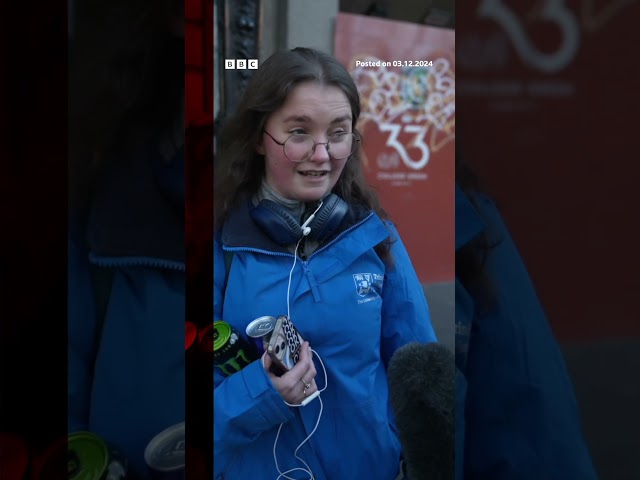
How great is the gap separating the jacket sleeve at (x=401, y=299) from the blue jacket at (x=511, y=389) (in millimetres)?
236

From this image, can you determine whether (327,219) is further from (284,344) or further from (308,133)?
(284,344)

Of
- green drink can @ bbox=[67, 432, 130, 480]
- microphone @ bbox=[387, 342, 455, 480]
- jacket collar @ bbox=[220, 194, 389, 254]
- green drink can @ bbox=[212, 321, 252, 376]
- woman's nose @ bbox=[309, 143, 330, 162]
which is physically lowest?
green drink can @ bbox=[67, 432, 130, 480]

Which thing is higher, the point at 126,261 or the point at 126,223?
the point at 126,223

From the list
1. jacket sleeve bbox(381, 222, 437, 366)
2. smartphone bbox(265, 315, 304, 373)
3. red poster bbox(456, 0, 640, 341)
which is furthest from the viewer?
red poster bbox(456, 0, 640, 341)

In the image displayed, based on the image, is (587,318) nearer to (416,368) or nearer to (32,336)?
(416,368)

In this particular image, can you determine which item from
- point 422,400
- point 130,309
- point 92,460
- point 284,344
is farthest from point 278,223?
point 92,460

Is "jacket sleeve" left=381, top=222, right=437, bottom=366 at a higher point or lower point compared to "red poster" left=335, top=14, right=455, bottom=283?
lower

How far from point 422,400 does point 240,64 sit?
1.26 meters

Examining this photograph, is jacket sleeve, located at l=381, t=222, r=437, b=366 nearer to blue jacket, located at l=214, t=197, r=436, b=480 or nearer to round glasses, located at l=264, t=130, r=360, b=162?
blue jacket, located at l=214, t=197, r=436, b=480

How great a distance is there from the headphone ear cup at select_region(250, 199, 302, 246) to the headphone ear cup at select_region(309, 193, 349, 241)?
0.06m

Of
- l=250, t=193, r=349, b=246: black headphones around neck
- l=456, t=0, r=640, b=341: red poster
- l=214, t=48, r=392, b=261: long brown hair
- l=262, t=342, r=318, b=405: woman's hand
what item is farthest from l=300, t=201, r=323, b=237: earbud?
l=456, t=0, r=640, b=341: red poster

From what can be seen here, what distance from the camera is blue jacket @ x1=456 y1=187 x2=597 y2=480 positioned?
2.24 metres

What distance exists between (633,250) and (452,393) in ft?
3.04

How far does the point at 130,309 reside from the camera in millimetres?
2174
